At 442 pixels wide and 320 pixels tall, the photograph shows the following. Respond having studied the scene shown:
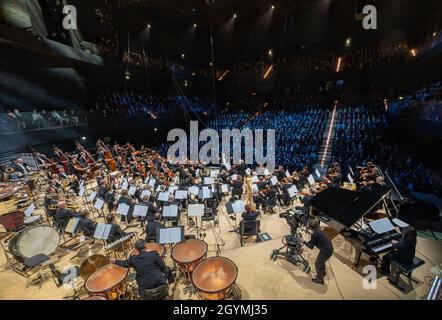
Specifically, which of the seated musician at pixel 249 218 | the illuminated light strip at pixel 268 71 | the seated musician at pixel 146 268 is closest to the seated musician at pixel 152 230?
the seated musician at pixel 146 268

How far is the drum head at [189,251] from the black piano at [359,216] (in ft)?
11.6

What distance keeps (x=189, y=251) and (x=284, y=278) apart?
2564 millimetres

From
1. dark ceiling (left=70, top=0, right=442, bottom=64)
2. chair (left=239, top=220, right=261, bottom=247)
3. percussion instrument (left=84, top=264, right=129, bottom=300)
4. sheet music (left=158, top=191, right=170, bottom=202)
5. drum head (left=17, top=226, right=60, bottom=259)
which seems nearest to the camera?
percussion instrument (left=84, top=264, right=129, bottom=300)

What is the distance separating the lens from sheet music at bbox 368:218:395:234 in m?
5.99

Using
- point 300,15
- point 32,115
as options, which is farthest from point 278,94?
point 32,115

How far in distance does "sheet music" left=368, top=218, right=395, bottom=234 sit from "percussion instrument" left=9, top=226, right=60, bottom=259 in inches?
350

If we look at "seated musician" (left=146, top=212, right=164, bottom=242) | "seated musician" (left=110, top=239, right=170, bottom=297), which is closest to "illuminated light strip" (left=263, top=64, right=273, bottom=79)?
"seated musician" (left=146, top=212, right=164, bottom=242)

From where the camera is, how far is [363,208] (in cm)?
601

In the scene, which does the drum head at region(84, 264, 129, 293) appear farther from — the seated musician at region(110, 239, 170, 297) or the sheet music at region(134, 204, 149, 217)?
the sheet music at region(134, 204, 149, 217)

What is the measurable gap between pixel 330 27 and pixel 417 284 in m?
35.1

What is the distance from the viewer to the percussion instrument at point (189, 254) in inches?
221

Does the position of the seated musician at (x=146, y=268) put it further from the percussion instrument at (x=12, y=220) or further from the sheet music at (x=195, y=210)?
the percussion instrument at (x=12, y=220)

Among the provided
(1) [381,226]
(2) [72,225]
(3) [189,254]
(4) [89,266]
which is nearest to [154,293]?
(3) [189,254]
